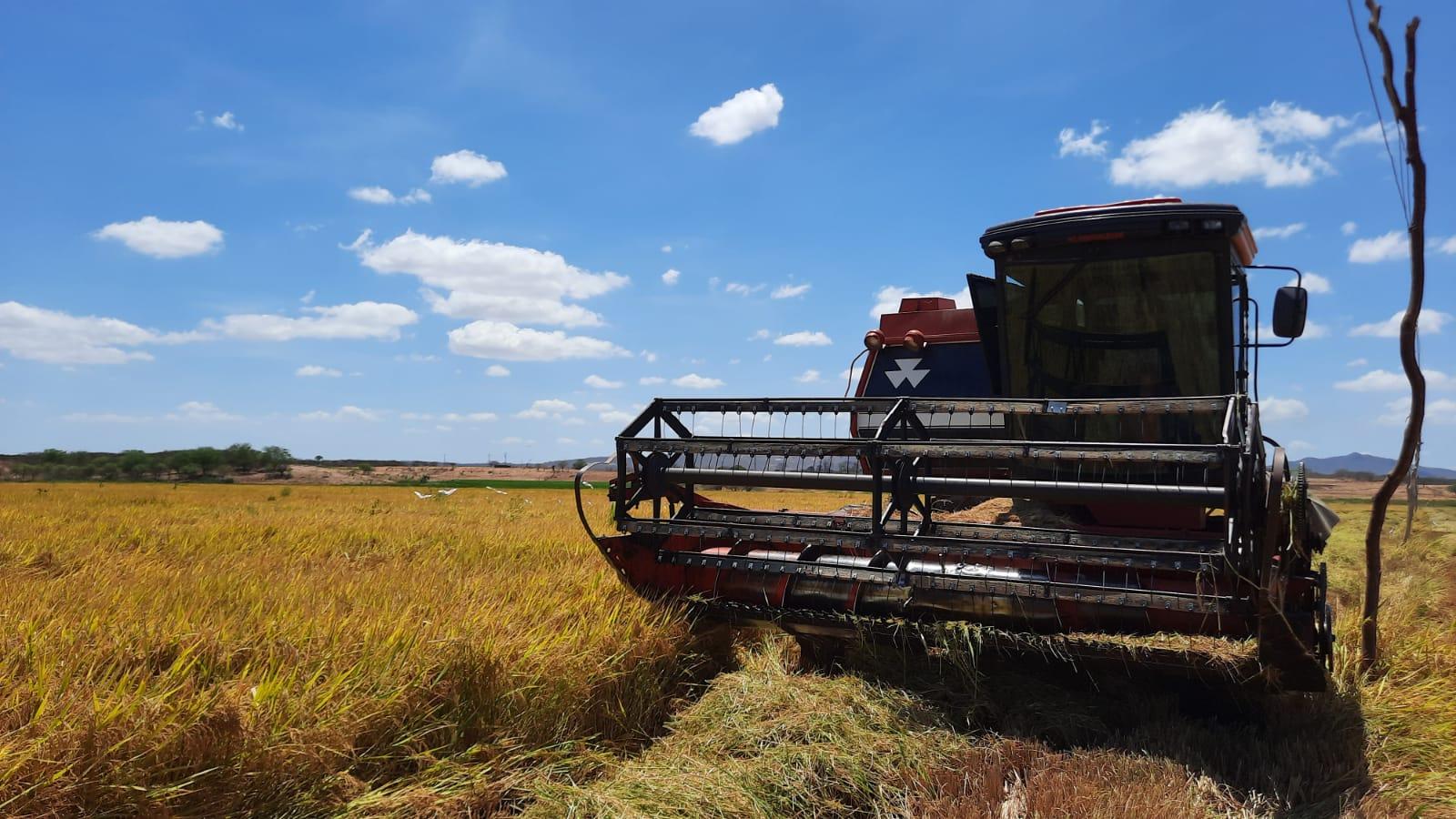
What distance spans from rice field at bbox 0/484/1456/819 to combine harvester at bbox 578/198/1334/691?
13.5 inches

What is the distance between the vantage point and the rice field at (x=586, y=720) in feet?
8.87

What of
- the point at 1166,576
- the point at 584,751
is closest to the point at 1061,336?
the point at 1166,576

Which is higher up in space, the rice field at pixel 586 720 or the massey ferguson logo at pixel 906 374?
the massey ferguson logo at pixel 906 374

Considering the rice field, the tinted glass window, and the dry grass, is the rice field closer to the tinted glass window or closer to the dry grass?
the dry grass

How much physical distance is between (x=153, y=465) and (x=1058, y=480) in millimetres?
85794

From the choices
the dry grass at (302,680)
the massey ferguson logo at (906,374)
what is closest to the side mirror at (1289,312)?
the massey ferguson logo at (906,374)

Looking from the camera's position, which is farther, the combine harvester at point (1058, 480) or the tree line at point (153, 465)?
the tree line at point (153, 465)

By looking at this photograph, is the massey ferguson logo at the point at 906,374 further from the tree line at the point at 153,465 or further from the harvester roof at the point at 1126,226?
the tree line at the point at 153,465

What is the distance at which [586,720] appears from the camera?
3.80 meters

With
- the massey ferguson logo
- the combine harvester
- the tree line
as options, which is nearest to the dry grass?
the combine harvester

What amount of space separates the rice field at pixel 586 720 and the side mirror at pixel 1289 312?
1.62 m

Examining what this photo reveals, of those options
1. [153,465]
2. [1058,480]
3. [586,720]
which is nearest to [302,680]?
[586,720]

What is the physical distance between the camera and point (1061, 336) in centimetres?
574

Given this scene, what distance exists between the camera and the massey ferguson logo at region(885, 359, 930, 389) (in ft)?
23.4
